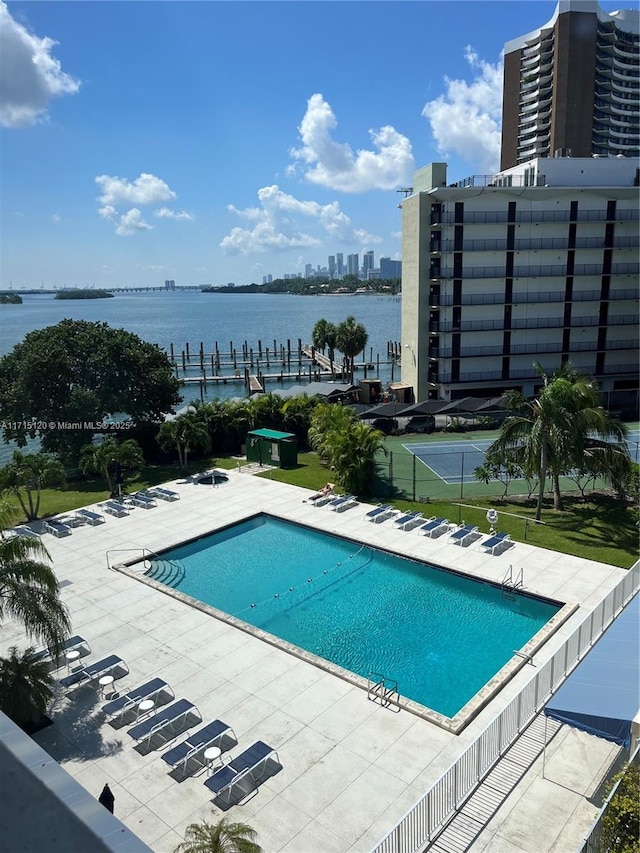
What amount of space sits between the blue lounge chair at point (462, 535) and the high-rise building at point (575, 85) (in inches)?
4306

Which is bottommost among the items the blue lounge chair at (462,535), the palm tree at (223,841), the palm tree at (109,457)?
the blue lounge chair at (462,535)

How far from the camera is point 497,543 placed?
2173 centimetres

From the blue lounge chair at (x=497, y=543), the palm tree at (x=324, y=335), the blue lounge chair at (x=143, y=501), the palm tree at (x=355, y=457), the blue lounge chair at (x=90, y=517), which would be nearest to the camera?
the blue lounge chair at (x=497, y=543)

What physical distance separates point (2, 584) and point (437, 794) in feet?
30.5

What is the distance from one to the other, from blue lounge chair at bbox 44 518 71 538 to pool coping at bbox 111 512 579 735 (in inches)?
172

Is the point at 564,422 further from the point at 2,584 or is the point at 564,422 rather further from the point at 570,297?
the point at 570,297

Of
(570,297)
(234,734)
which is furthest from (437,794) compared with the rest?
(570,297)

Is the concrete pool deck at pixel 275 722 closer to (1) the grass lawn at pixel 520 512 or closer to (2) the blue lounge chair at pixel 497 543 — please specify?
(2) the blue lounge chair at pixel 497 543

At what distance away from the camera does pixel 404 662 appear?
1584 cm

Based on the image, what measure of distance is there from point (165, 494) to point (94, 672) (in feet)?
46.3

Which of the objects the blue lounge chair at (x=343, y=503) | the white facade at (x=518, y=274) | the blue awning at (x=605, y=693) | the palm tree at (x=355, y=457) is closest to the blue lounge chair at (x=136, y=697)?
the blue awning at (x=605, y=693)

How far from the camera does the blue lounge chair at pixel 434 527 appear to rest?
2297cm

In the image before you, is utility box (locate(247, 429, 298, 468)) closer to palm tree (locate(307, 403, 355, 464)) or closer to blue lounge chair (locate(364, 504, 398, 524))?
palm tree (locate(307, 403, 355, 464))

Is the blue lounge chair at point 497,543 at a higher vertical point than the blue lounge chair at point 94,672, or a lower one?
higher
